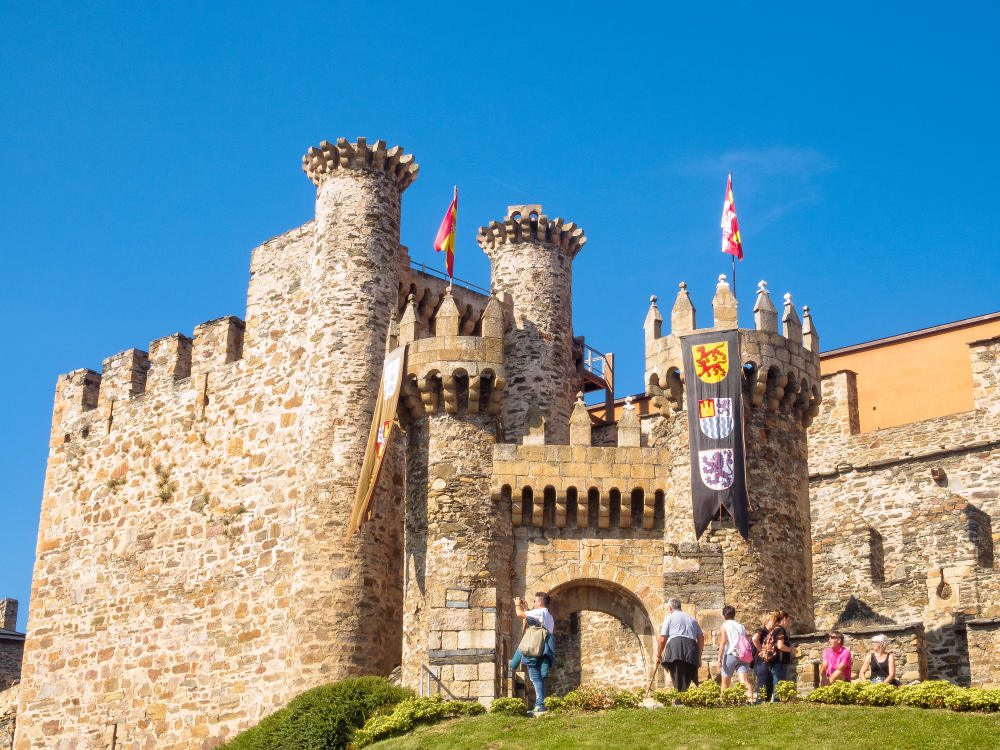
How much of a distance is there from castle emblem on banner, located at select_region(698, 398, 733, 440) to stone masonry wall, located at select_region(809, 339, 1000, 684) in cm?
612

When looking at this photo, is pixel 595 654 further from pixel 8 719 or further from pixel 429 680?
pixel 8 719

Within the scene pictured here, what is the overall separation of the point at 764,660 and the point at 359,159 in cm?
→ 1659

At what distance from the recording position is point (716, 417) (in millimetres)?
29141

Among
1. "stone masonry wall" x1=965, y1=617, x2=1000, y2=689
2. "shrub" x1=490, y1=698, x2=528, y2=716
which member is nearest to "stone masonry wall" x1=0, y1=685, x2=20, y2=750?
"shrub" x1=490, y1=698, x2=528, y2=716

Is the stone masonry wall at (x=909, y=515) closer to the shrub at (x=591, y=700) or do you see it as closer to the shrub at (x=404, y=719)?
the shrub at (x=591, y=700)

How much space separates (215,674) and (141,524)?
5639 mm

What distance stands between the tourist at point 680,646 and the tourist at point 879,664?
8.42ft

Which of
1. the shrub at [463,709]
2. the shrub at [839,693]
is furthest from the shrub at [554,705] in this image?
the shrub at [839,693]

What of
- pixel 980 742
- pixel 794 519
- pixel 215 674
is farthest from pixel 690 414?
pixel 215 674

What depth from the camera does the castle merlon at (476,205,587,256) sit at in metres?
38.3

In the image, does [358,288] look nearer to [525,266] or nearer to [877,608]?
[525,266]

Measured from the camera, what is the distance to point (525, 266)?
38.3 meters

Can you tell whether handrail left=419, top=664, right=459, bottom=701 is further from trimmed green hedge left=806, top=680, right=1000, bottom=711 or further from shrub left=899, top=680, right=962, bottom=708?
shrub left=899, top=680, right=962, bottom=708

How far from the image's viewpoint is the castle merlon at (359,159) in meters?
35.9
